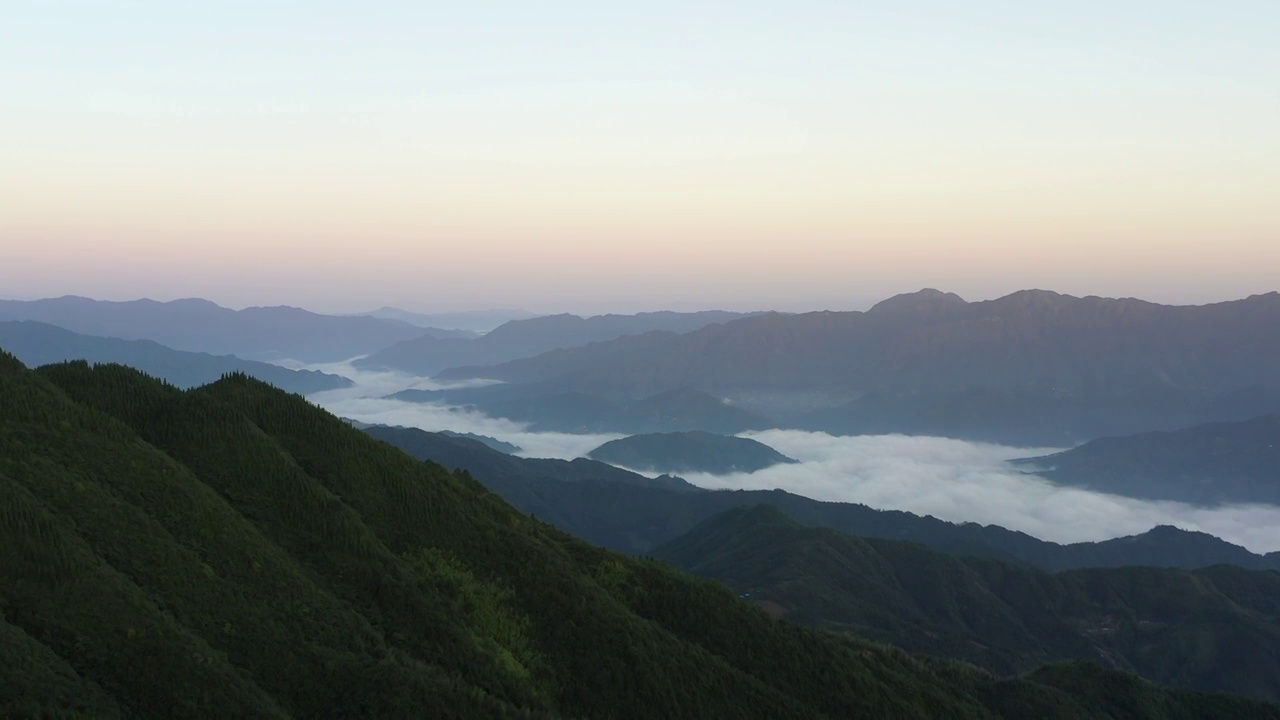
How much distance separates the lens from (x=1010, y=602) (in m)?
166

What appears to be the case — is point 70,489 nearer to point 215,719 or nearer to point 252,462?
point 252,462

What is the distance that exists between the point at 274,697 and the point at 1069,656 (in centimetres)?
14689

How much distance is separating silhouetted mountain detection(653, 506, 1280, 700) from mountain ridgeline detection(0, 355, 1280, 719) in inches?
2781

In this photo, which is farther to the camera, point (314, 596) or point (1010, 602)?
point (1010, 602)

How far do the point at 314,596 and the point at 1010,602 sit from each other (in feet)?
520

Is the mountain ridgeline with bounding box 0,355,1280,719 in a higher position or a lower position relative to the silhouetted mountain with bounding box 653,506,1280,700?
higher

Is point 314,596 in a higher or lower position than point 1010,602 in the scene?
higher

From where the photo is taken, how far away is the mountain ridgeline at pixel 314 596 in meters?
28.7

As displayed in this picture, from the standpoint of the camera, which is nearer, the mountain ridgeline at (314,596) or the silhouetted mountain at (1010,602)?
the mountain ridgeline at (314,596)

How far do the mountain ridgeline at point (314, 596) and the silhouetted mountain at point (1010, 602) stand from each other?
70.6 m

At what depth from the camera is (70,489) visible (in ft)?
114

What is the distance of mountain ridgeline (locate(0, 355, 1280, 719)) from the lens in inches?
1128

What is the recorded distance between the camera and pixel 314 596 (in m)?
36.6

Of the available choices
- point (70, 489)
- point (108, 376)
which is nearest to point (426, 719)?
point (70, 489)
